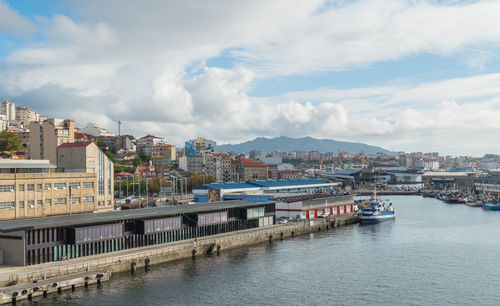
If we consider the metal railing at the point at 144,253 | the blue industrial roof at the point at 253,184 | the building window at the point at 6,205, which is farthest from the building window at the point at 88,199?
the blue industrial roof at the point at 253,184

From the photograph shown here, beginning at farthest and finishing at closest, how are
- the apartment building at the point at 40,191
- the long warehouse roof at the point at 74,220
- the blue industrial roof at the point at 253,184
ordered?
the blue industrial roof at the point at 253,184, the apartment building at the point at 40,191, the long warehouse roof at the point at 74,220

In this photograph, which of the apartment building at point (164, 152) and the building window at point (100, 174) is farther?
the apartment building at point (164, 152)

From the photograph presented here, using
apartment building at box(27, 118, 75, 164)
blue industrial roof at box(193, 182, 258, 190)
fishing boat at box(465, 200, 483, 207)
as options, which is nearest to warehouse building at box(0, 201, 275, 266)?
blue industrial roof at box(193, 182, 258, 190)

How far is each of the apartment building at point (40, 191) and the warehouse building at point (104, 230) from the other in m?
5.23

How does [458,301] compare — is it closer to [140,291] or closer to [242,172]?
[140,291]

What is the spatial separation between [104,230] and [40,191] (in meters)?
10.5

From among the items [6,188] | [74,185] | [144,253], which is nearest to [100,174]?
[74,185]

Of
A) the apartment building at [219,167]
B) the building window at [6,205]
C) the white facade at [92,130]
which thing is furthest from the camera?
the white facade at [92,130]

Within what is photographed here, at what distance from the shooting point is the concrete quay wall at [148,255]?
2467 centimetres

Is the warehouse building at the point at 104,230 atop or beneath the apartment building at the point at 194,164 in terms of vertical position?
beneath

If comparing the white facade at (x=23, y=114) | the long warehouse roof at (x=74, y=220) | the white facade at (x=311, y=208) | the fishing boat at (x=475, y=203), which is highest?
the white facade at (x=23, y=114)

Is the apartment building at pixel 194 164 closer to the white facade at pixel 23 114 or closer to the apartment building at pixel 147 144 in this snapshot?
the apartment building at pixel 147 144

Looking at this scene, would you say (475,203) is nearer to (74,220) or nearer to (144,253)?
(144,253)

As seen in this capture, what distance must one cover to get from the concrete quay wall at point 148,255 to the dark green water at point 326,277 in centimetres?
81
